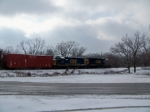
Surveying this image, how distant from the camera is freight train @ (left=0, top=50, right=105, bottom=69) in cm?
4009

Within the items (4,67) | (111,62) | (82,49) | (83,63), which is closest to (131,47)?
(83,63)

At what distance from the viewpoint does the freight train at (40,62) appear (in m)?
40.1

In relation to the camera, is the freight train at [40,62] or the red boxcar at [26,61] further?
the freight train at [40,62]

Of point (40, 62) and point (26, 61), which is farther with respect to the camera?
point (40, 62)

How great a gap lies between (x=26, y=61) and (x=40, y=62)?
137 inches

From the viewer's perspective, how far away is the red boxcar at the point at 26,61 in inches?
1570

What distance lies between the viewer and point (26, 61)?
1665 inches

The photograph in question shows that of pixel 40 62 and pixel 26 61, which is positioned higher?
pixel 26 61

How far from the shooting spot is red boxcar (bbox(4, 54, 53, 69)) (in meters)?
39.9

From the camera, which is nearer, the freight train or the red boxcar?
the red boxcar

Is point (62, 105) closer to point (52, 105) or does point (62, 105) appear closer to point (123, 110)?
point (52, 105)

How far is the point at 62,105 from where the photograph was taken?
934 centimetres

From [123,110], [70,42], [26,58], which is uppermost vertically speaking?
[70,42]

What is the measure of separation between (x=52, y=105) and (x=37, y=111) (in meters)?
1.33
